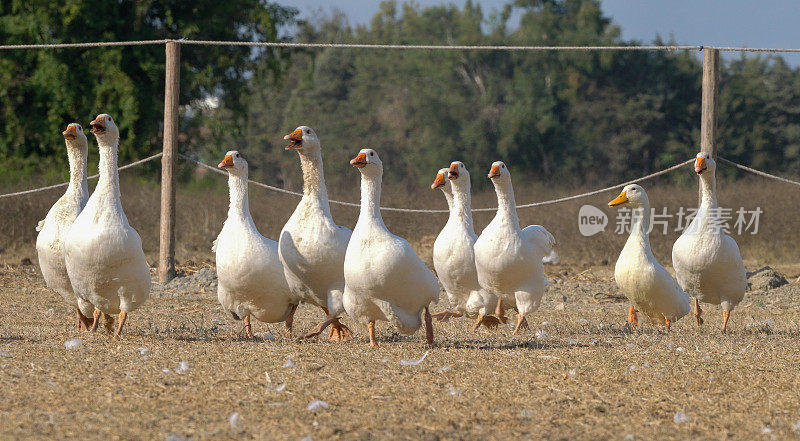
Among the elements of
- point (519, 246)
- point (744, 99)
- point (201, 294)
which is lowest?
point (201, 294)

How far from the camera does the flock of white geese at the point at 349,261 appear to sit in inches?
266

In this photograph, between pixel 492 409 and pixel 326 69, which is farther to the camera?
pixel 326 69

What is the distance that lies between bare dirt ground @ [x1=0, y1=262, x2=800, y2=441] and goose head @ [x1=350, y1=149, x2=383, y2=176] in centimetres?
124

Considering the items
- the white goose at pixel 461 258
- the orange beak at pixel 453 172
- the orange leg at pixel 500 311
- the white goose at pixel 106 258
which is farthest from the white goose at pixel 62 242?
the orange leg at pixel 500 311

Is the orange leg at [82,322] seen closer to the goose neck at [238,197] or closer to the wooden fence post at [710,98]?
the goose neck at [238,197]

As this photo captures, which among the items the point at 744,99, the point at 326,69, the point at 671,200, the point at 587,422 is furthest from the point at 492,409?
the point at 326,69

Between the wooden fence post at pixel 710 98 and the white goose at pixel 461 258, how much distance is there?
3.51 meters

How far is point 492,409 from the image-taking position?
481 cm

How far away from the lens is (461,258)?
8469mm

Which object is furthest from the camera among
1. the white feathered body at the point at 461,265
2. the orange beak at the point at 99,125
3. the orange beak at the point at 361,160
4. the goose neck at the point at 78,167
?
the white feathered body at the point at 461,265

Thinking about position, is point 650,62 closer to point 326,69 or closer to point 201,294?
point 326,69

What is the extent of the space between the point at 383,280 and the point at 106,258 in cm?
194

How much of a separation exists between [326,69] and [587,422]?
4007 cm

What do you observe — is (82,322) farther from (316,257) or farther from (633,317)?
(633,317)
